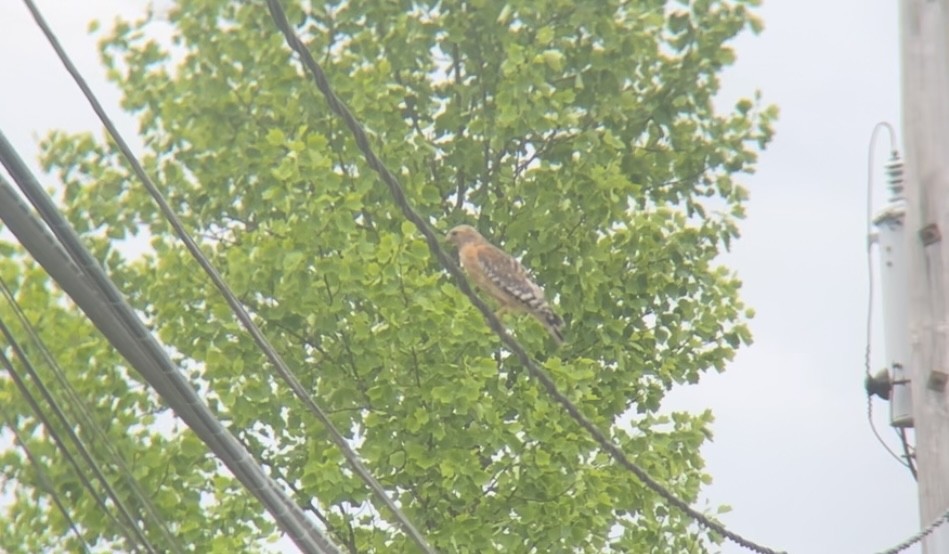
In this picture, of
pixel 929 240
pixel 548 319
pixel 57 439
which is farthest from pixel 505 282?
pixel 57 439

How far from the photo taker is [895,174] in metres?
9.64

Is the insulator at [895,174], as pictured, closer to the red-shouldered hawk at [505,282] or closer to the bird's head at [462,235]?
the red-shouldered hawk at [505,282]

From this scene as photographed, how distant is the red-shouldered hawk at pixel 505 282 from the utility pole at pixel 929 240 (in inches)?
310

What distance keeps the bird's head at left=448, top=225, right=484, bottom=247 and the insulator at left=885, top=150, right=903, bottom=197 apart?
870 cm

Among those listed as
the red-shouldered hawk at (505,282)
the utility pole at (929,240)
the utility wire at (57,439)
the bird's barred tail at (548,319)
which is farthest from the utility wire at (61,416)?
the bird's barred tail at (548,319)

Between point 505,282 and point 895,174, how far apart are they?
7612mm

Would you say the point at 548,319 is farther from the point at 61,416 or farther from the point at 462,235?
the point at 61,416

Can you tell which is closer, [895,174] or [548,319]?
[895,174]

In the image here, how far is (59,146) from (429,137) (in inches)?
155

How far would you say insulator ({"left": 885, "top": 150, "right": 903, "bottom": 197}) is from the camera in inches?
376

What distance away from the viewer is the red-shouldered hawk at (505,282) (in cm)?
1670

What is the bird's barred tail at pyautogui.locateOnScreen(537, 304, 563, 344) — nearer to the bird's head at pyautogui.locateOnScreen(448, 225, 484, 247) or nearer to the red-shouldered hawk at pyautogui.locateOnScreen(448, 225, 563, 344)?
the red-shouldered hawk at pyautogui.locateOnScreen(448, 225, 563, 344)

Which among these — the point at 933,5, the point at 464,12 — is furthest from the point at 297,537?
the point at 464,12

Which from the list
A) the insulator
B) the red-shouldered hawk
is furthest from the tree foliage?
the insulator
